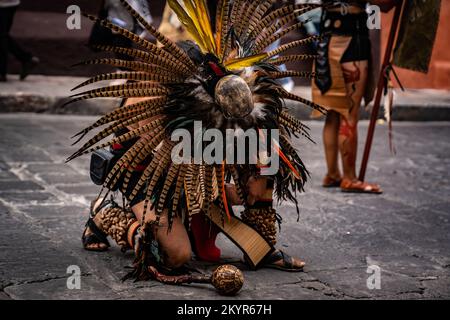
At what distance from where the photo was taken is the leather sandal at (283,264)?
361cm

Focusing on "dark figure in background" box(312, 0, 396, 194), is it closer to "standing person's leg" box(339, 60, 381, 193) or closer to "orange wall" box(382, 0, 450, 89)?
"standing person's leg" box(339, 60, 381, 193)

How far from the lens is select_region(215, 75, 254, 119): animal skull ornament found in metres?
3.12

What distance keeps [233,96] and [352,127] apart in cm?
249

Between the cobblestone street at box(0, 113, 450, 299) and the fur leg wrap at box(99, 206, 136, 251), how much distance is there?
0.31 ft

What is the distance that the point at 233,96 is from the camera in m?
3.12

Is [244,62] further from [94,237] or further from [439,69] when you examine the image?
[439,69]

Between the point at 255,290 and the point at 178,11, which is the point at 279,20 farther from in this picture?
the point at 255,290

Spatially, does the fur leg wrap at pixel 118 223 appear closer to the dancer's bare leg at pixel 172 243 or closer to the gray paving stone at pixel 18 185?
the dancer's bare leg at pixel 172 243

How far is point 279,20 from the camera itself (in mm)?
3332

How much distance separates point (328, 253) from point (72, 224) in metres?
1.26

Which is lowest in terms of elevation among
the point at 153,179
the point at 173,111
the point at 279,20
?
the point at 153,179

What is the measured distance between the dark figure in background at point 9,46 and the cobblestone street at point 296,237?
6.21 feet
